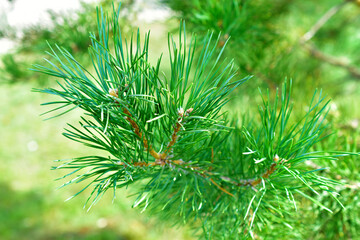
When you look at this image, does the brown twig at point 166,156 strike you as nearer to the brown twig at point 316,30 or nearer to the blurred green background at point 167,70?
the blurred green background at point 167,70

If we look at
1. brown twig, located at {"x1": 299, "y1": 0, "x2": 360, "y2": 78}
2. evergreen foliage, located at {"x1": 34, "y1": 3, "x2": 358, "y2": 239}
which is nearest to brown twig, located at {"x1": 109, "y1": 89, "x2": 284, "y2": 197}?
evergreen foliage, located at {"x1": 34, "y1": 3, "x2": 358, "y2": 239}

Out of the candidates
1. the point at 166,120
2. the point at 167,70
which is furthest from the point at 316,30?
the point at 166,120

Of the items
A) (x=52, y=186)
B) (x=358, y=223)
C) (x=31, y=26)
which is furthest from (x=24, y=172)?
(x=358, y=223)

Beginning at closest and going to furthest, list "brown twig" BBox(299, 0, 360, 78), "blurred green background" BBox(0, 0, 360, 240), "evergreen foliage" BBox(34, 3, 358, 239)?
"evergreen foliage" BBox(34, 3, 358, 239), "blurred green background" BBox(0, 0, 360, 240), "brown twig" BBox(299, 0, 360, 78)

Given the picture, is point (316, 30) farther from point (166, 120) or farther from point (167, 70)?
point (166, 120)

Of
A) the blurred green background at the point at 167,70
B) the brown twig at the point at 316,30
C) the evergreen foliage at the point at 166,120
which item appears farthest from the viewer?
the brown twig at the point at 316,30

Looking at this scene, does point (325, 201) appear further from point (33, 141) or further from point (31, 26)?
point (33, 141)

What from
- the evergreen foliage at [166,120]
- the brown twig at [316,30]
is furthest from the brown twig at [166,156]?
the brown twig at [316,30]

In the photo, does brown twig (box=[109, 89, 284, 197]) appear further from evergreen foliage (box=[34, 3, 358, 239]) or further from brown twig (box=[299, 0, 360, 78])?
brown twig (box=[299, 0, 360, 78])
